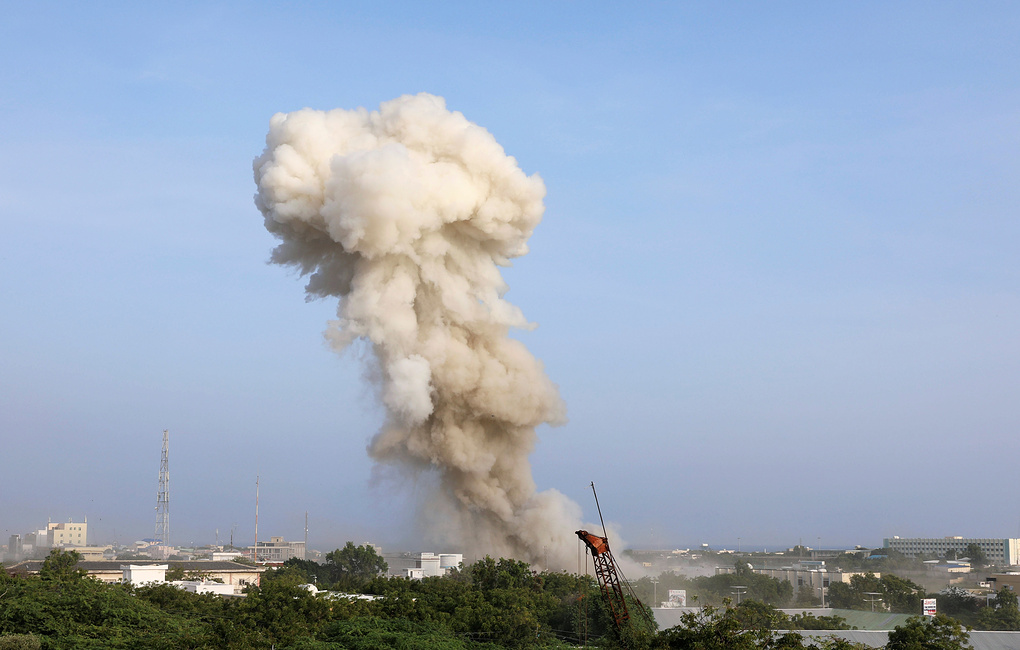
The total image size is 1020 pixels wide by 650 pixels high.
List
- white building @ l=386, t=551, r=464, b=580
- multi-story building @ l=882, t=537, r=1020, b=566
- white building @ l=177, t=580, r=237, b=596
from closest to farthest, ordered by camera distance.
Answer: white building @ l=177, t=580, r=237, b=596, white building @ l=386, t=551, r=464, b=580, multi-story building @ l=882, t=537, r=1020, b=566

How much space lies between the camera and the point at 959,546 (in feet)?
506

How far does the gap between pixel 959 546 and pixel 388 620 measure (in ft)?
458

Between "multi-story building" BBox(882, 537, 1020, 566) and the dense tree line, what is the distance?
102 metres

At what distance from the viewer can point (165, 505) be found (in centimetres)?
10656

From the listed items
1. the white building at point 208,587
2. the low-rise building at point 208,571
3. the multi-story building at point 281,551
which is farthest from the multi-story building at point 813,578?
the multi-story building at point 281,551

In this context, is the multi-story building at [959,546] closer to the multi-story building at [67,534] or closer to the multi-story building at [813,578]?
the multi-story building at [813,578]

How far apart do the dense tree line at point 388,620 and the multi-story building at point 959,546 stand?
101639mm

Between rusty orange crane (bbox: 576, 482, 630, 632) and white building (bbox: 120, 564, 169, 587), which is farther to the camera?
white building (bbox: 120, 564, 169, 587)

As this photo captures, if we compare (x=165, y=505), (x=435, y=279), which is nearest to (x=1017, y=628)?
(x=435, y=279)

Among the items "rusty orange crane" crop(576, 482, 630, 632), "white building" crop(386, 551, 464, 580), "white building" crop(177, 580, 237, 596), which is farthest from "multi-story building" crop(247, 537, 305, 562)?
"rusty orange crane" crop(576, 482, 630, 632)

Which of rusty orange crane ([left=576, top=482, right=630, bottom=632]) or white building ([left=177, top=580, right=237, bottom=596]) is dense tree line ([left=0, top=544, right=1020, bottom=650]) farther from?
white building ([left=177, top=580, right=237, bottom=596])

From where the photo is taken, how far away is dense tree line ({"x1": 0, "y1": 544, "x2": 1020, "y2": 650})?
2925 centimetres

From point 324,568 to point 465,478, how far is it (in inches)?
1369

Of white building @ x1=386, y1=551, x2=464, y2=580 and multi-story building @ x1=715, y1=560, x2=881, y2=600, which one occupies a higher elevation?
white building @ x1=386, y1=551, x2=464, y2=580
